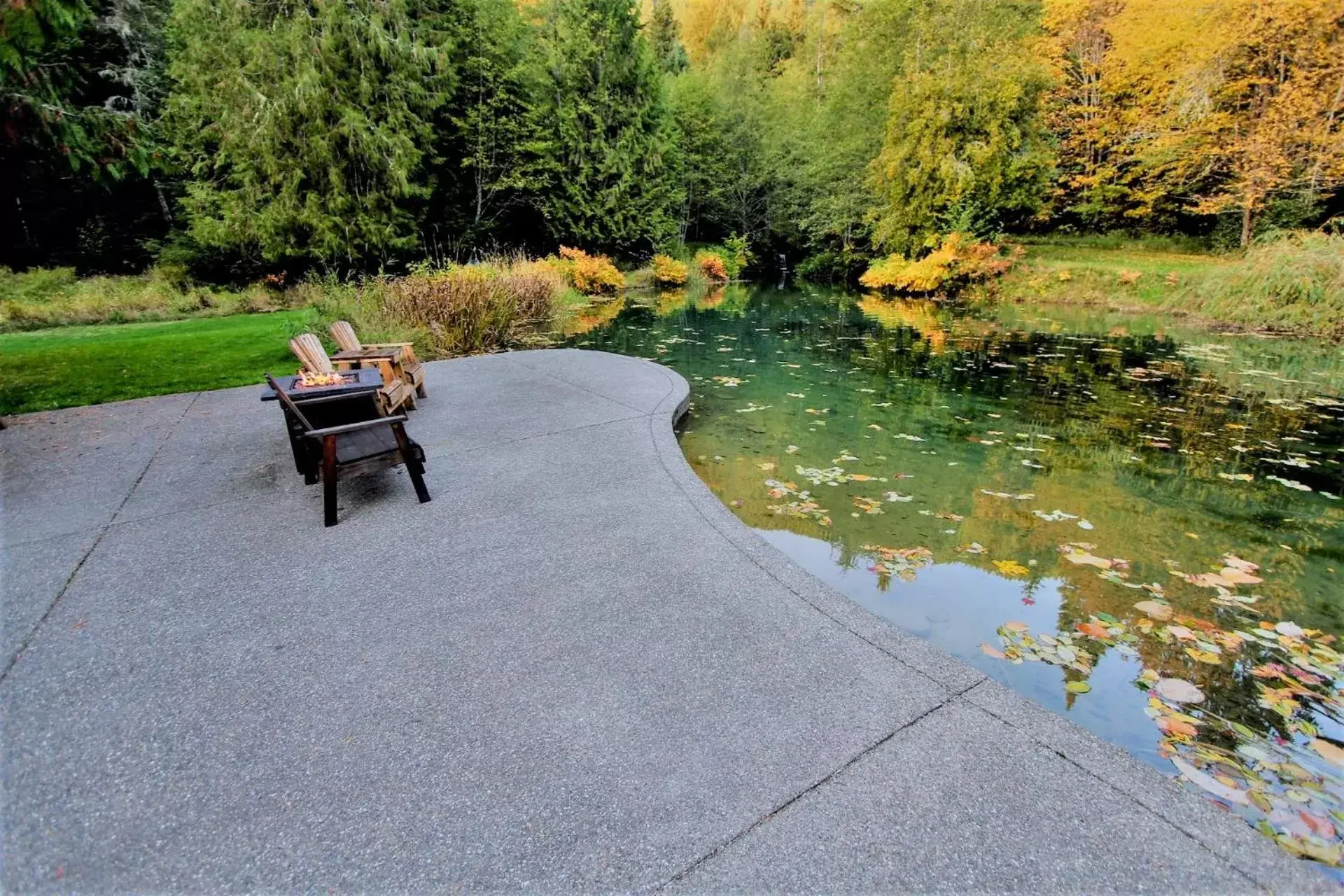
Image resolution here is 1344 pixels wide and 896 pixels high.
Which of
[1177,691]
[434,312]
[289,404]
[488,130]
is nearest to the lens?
[1177,691]

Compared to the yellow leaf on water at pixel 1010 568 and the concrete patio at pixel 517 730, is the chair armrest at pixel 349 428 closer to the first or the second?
the concrete patio at pixel 517 730

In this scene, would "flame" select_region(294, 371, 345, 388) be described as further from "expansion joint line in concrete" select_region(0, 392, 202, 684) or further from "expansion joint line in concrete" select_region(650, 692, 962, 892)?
"expansion joint line in concrete" select_region(650, 692, 962, 892)

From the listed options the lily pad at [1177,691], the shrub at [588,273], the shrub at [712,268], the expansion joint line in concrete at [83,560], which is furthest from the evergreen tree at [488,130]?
the lily pad at [1177,691]

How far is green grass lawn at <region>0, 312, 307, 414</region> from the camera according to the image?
271 inches

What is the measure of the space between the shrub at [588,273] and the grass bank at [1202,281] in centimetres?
1187

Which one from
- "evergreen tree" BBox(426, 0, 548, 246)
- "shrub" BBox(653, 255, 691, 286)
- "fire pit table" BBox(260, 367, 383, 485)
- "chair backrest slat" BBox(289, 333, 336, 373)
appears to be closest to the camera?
"fire pit table" BBox(260, 367, 383, 485)

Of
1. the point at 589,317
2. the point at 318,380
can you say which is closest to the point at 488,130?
the point at 589,317

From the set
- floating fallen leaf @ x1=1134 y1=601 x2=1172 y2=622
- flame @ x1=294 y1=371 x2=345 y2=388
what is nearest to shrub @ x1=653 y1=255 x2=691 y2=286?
flame @ x1=294 y1=371 x2=345 y2=388

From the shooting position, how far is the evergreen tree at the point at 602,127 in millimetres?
21719

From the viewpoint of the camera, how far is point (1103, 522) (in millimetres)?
4395

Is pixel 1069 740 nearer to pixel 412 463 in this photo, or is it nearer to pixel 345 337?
pixel 412 463

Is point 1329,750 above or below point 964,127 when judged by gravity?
below

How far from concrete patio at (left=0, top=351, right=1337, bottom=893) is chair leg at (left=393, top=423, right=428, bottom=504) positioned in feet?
0.76

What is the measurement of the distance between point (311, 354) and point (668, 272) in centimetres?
1930
